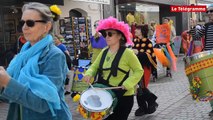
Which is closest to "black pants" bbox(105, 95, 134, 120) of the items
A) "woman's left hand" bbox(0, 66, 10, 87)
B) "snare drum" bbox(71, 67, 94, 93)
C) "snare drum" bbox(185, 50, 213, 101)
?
"snare drum" bbox(185, 50, 213, 101)

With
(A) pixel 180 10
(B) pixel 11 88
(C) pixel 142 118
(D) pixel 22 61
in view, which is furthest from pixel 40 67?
(A) pixel 180 10

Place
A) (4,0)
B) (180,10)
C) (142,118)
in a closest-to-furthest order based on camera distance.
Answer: (142,118), (4,0), (180,10)

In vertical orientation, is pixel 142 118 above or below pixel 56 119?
below

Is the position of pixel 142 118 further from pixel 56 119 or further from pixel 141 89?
pixel 56 119

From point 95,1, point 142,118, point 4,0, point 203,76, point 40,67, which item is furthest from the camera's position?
point 95,1

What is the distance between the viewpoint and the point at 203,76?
487cm

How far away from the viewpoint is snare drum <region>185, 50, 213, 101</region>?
482 cm

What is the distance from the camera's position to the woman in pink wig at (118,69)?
3.85 metres

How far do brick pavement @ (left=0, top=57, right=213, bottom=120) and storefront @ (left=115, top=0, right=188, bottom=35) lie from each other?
588 cm

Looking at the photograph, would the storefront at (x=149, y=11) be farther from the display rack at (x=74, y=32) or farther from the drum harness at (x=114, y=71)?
the drum harness at (x=114, y=71)

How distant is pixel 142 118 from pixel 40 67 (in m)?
4.27

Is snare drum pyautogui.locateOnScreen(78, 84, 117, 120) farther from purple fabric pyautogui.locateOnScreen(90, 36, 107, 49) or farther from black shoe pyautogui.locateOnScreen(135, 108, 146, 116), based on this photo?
purple fabric pyautogui.locateOnScreen(90, 36, 107, 49)

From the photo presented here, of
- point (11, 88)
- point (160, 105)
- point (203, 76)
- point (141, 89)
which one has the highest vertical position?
point (11, 88)

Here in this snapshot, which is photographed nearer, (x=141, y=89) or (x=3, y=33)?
(x=141, y=89)
